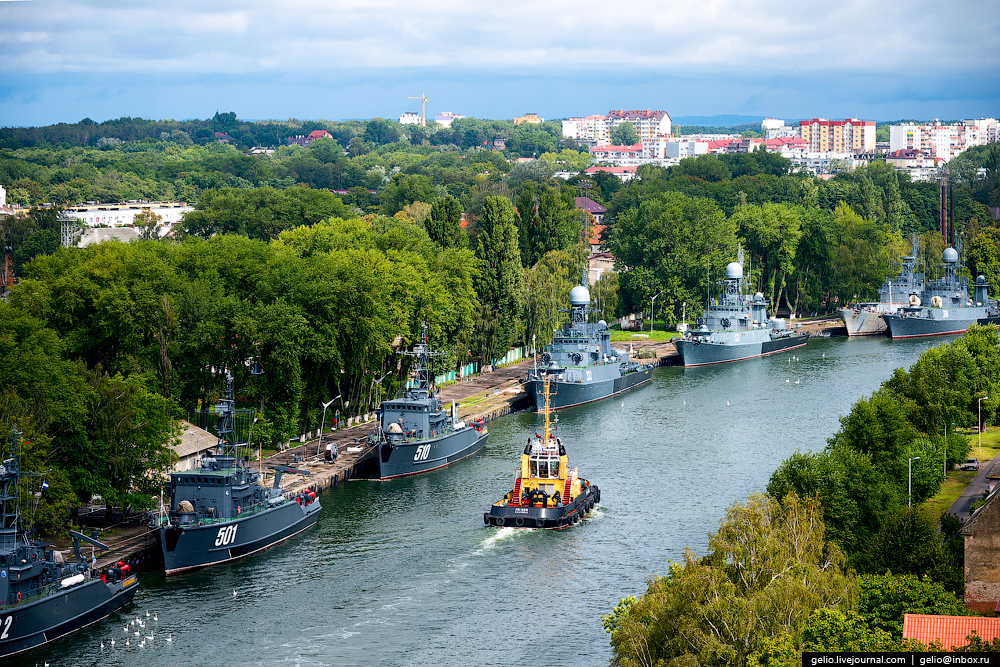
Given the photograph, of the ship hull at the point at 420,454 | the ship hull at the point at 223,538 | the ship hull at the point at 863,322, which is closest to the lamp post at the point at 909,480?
the ship hull at the point at 420,454

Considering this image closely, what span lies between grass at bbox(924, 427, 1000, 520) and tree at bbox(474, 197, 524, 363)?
39.8 m

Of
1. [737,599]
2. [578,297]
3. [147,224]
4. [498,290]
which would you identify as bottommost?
[737,599]

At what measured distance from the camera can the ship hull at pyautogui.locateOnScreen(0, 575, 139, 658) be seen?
148 feet

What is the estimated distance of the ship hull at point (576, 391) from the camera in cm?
9139

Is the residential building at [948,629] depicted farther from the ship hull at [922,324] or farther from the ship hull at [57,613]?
the ship hull at [922,324]

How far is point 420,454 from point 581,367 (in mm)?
27834

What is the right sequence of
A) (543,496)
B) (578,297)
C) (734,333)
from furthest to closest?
(734,333) < (578,297) < (543,496)

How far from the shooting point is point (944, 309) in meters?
131

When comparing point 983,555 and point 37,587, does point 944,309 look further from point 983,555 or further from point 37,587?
point 37,587

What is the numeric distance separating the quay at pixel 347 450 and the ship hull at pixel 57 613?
9.94ft

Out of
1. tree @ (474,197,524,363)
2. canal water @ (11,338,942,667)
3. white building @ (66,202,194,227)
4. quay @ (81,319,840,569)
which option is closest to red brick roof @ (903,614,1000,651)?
canal water @ (11,338,942,667)

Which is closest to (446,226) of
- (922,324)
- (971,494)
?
(922,324)

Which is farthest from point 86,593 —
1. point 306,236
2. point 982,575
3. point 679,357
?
point 679,357

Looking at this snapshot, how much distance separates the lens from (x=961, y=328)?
13112cm
